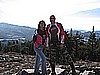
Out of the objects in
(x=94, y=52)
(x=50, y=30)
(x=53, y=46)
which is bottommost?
(x=94, y=52)

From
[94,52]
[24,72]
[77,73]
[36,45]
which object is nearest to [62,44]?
[36,45]

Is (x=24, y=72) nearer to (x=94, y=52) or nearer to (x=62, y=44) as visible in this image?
(x=62, y=44)

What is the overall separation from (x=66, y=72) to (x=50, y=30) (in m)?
3.21

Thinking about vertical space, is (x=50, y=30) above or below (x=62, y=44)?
above

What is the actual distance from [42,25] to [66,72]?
12.1ft

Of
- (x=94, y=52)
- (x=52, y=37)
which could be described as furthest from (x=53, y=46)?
(x=94, y=52)

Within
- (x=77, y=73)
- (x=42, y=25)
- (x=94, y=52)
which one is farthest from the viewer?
(x=94, y=52)

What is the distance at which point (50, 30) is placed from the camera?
12.5 meters

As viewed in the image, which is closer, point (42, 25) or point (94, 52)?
point (42, 25)

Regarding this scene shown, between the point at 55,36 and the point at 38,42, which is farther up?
the point at 55,36

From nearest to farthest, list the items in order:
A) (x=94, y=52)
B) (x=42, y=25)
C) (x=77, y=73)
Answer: (x=42, y=25), (x=77, y=73), (x=94, y=52)

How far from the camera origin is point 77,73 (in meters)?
13.6

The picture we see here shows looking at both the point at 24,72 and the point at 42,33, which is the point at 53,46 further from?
the point at 24,72

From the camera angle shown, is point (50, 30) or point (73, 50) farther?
point (73, 50)
